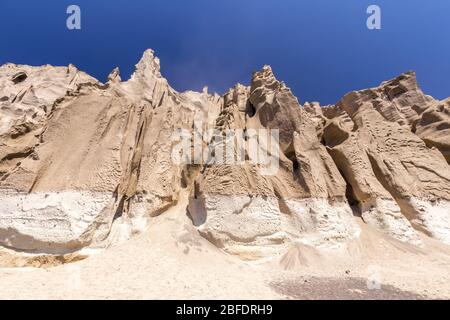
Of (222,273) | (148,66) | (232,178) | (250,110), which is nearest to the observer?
(222,273)

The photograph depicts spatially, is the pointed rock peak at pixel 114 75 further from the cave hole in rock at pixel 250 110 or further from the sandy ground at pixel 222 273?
the sandy ground at pixel 222 273

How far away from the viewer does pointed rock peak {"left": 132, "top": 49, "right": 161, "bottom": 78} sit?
18.9m

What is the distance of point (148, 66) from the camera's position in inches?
784

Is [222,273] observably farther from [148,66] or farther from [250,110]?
[148,66]

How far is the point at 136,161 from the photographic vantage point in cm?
1229

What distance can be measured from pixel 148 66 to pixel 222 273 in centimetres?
1636

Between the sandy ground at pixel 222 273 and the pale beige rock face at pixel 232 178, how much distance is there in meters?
0.62

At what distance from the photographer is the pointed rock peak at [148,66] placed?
18938 mm

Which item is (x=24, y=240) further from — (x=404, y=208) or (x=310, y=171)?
(x=404, y=208)

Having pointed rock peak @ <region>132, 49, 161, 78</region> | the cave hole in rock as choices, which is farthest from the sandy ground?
pointed rock peak @ <region>132, 49, 161, 78</region>

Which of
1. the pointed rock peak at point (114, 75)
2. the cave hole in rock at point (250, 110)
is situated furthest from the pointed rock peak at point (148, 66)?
the cave hole in rock at point (250, 110)

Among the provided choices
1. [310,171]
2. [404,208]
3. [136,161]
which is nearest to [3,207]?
[136,161]

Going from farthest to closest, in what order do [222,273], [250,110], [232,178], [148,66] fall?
[148,66]
[250,110]
[232,178]
[222,273]

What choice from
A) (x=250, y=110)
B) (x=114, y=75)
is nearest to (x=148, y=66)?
(x=114, y=75)
